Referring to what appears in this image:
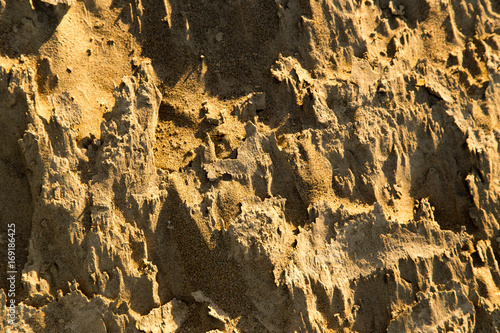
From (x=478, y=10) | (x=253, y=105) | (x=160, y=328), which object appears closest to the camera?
(x=160, y=328)

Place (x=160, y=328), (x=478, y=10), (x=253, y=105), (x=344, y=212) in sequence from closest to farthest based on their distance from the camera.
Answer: (x=160, y=328)
(x=344, y=212)
(x=253, y=105)
(x=478, y=10)

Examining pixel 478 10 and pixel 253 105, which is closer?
pixel 253 105

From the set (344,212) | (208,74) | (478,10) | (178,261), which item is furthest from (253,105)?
(478,10)

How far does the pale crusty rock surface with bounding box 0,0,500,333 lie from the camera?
9148 millimetres

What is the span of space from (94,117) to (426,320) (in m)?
8.62

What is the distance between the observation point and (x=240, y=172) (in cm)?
973

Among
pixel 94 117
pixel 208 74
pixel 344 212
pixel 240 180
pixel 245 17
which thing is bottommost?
pixel 344 212

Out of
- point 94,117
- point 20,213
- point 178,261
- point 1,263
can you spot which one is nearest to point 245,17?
point 94,117

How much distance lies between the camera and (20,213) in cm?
954

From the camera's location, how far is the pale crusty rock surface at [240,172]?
915cm

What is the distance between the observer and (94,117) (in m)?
9.78

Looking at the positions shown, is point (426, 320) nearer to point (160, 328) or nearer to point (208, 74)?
point (160, 328)

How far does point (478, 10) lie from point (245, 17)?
21.2 ft

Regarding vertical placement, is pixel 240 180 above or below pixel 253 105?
A: below
